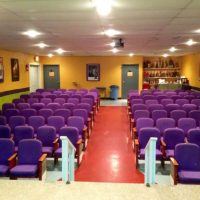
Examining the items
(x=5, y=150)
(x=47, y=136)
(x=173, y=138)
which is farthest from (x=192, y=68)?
(x=5, y=150)

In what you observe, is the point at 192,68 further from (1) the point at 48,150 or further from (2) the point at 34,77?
(1) the point at 48,150

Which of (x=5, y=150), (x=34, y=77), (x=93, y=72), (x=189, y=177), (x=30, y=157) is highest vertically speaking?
(x=93, y=72)

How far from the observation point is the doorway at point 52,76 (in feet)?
59.2

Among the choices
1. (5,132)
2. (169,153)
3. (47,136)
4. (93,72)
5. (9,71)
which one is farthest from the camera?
(93,72)

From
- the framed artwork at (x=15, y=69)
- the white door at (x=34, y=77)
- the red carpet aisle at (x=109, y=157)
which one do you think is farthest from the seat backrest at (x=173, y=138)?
the white door at (x=34, y=77)

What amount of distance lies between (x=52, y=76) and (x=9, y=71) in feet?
18.1

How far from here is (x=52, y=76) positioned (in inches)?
711

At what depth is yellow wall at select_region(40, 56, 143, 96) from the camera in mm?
17609

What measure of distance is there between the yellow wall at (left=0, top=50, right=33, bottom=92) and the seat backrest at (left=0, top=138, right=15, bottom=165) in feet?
22.8

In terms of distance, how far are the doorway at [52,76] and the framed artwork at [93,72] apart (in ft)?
6.48

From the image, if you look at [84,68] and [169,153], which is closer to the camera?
[169,153]

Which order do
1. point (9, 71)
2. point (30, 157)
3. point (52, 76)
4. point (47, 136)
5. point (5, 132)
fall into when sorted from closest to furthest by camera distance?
point (30, 157), point (47, 136), point (5, 132), point (9, 71), point (52, 76)

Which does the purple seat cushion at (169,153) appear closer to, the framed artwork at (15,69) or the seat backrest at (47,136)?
the seat backrest at (47,136)

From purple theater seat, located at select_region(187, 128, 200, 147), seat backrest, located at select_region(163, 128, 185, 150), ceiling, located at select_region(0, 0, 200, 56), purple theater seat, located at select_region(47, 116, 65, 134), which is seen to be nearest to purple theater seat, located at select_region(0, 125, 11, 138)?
purple theater seat, located at select_region(47, 116, 65, 134)
